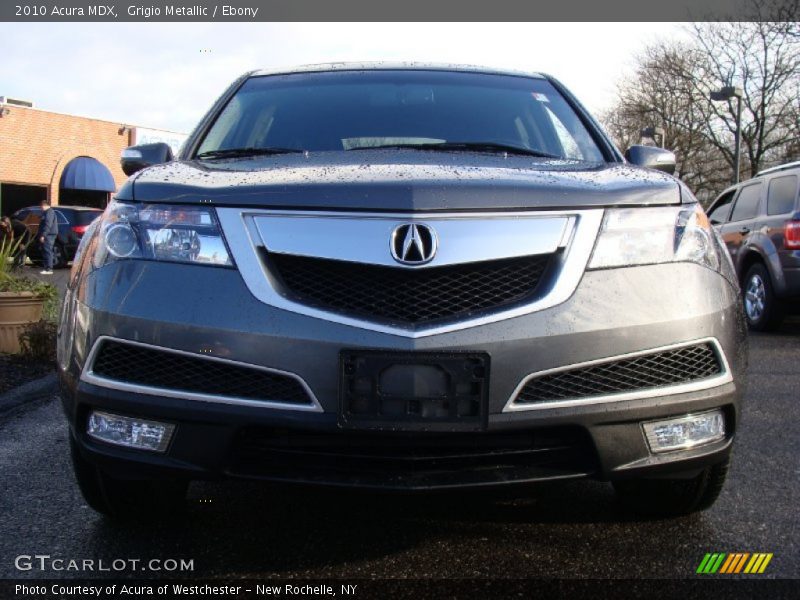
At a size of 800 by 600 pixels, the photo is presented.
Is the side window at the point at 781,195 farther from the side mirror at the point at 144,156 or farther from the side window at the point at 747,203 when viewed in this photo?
the side mirror at the point at 144,156

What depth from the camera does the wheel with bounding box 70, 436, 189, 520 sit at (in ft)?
8.02

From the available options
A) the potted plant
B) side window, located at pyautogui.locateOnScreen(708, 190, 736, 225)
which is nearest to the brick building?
side window, located at pyautogui.locateOnScreen(708, 190, 736, 225)

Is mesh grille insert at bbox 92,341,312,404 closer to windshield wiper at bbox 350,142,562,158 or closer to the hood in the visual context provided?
the hood

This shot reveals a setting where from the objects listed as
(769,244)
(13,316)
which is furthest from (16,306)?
(769,244)

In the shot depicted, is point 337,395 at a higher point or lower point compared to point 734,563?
higher

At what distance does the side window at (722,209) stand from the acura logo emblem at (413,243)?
8873 mm

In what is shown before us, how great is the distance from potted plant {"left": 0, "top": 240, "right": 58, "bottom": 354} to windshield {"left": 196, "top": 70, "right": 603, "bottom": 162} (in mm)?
3565

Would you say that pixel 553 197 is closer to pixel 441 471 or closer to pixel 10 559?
pixel 441 471

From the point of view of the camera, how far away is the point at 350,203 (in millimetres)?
2072

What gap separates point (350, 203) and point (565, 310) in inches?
24.2

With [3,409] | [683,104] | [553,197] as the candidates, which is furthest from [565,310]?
[683,104]

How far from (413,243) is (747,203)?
334 inches

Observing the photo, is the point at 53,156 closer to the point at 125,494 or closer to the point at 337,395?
the point at 125,494

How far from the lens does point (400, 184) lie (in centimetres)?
212
